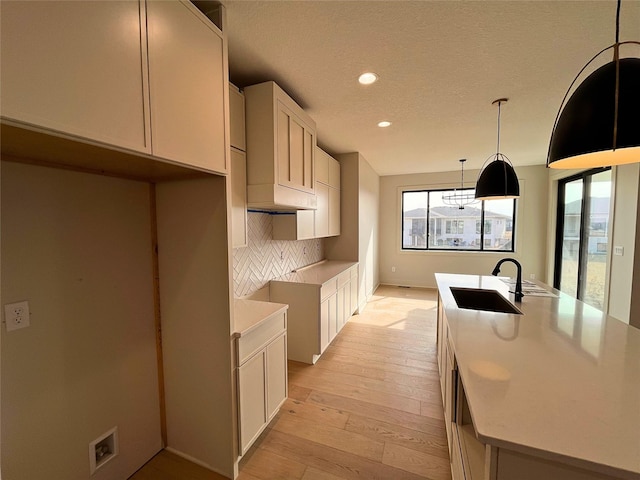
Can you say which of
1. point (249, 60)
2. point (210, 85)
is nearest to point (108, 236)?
point (210, 85)

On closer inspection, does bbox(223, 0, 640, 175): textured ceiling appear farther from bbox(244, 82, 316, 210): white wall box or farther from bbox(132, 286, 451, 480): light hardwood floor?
bbox(132, 286, 451, 480): light hardwood floor

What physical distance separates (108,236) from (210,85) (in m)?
1.02

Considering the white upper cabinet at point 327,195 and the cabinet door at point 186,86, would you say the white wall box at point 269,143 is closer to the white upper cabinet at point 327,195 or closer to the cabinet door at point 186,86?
the cabinet door at point 186,86

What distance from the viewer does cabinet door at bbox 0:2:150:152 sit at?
27.7 inches

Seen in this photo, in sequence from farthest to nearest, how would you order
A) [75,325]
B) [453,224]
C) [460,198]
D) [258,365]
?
1. [453,224]
2. [460,198]
3. [258,365]
4. [75,325]

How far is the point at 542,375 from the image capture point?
106 cm

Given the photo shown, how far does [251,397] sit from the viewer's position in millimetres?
1714

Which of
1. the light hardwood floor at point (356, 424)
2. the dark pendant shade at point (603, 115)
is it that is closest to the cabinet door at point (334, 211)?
the light hardwood floor at point (356, 424)

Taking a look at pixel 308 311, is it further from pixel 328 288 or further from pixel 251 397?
pixel 251 397

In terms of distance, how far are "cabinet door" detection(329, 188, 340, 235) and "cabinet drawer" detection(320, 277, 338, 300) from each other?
979 millimetres

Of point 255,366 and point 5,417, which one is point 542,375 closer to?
point 255,366

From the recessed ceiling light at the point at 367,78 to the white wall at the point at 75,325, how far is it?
1.80 m

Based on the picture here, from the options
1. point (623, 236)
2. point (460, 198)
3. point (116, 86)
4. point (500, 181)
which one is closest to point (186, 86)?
point (116, 86)

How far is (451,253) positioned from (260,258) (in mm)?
4698
